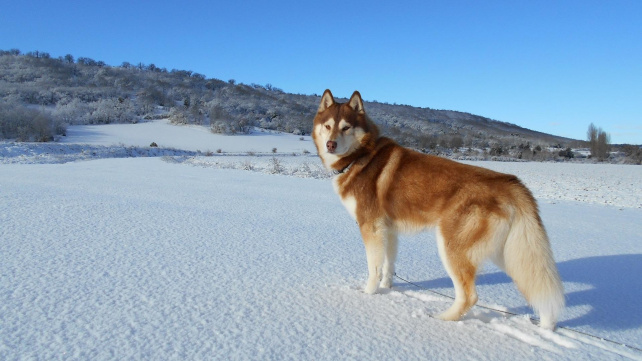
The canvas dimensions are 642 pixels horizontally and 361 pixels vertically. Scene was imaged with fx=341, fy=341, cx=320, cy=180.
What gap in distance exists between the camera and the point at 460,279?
2824 mm

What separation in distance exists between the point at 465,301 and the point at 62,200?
749 cm

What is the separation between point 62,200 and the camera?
6770mm

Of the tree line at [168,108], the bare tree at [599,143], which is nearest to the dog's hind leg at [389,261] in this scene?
the tree line at [168,108]

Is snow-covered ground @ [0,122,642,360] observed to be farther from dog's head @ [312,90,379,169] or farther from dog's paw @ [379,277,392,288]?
dog's head @ [312,90,379,169]

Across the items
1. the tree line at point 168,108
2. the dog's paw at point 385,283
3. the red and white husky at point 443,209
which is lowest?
the dog's paw at point 385,283

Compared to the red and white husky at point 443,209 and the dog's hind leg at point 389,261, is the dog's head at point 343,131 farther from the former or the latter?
the dog's hind leg at point 389,261

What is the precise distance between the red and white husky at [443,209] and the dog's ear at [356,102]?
0.5 inches

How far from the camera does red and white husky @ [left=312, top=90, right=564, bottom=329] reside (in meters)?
2.66

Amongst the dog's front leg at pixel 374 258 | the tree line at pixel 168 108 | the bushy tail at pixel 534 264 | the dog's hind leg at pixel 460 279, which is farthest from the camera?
the tree line at pixel 168 108

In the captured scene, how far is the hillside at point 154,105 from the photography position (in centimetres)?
5078

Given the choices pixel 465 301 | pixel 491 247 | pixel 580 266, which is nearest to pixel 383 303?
pixel 465 301

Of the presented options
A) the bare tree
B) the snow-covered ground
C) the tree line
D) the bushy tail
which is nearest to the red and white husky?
the bushy tail

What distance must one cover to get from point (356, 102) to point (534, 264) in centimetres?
232

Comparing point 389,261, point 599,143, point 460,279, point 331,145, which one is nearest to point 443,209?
point 460,279
